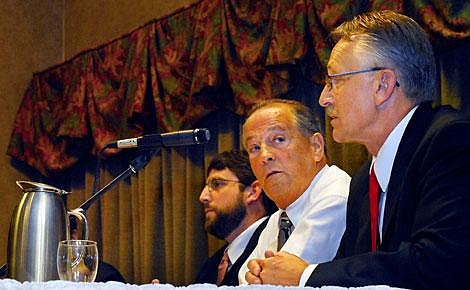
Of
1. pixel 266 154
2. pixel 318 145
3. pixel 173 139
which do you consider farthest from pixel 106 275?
pixel 173 139

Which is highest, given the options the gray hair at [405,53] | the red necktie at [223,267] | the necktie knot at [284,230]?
the gray hair at [405,53]

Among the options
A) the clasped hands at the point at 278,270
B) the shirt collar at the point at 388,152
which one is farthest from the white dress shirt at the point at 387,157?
the clasped hands at the point at 278,270

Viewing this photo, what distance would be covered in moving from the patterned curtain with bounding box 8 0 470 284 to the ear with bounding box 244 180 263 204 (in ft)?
1.06

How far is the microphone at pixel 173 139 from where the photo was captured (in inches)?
80.0

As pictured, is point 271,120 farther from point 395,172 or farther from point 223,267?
point 395,172

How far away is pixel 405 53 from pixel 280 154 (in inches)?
32.3

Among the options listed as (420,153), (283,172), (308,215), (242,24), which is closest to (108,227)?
(242,24)

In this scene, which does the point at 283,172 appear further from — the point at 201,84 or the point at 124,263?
the point at 124,263

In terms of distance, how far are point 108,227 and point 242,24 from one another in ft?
5.14

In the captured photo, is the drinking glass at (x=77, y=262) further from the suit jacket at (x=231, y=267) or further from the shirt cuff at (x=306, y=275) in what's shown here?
the suit jacket at (x=231, y=267)

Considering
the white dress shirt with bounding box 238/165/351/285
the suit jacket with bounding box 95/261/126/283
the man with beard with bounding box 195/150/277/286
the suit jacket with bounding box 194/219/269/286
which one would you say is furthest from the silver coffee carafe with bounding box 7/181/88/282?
the suit jacket with bounding box 95/261/126/283

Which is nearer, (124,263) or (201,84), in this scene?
(201,84)

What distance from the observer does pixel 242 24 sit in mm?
3551

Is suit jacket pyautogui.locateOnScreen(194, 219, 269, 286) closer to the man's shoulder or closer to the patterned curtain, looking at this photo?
the patterned curtain
